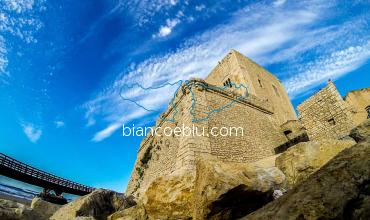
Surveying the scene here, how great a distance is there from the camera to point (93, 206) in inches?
237

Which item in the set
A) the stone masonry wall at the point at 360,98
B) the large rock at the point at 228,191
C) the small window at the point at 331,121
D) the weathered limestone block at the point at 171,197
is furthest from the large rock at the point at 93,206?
the stone masonry wall at the point at 360,98

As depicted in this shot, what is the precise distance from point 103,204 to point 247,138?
309 inches

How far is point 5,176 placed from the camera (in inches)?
630

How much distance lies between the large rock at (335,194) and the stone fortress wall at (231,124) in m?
4.89

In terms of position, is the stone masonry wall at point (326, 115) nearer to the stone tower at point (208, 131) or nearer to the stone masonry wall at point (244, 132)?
the stone masonry wall at point (244, 132)

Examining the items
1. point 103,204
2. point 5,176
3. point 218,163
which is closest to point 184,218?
point 218,163

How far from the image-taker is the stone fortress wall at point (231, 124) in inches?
346

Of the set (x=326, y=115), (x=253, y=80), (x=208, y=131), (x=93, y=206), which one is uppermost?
(x=253, y=80)

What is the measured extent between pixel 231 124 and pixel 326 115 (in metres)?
4.48

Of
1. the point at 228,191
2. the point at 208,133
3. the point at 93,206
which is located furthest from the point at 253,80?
the point at 228,191

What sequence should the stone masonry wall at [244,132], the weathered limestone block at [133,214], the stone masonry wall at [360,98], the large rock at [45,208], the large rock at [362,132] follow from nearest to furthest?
the weathered limestone block at [133,214] → the large rock at [362,132] → the large rock at [45,208] → the stone masonry wall at [244,132] → the stone masonry wall at [360,98]

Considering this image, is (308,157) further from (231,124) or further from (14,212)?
(231,124)

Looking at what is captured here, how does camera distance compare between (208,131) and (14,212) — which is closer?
(14,212)

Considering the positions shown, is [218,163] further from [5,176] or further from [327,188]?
[5,176]
